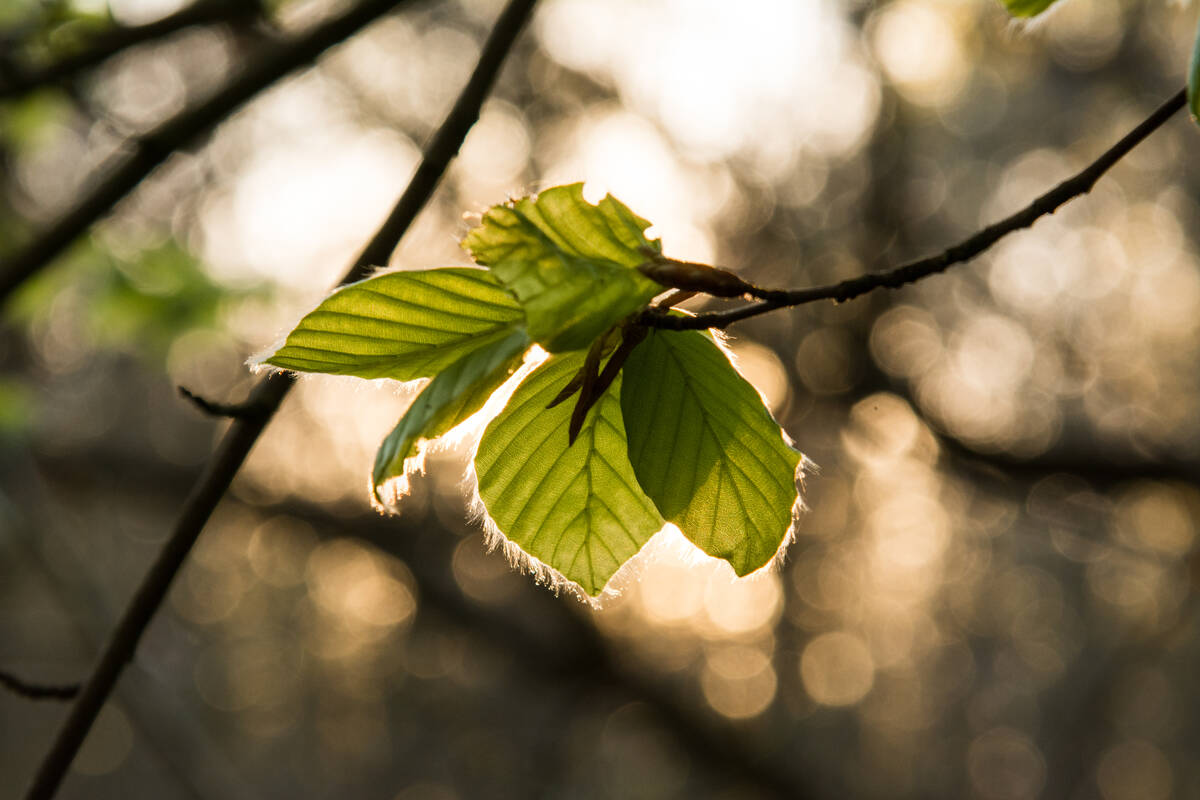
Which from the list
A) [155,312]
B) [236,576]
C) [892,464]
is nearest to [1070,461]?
[892,464]

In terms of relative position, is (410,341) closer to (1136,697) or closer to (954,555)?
(954,555)

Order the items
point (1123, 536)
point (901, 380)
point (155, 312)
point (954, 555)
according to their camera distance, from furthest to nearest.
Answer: point (954, 555)
point (1123, 536)
point (901, 380)
point (155, 312)

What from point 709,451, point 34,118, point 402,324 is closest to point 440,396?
point 402,324

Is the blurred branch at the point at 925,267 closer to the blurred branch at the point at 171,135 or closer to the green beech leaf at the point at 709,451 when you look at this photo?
the green beech leaf at the point at 709,451

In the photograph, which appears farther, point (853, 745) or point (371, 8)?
point (853, 745)

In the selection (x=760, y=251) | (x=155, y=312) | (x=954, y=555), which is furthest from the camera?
(x=954, y=555)

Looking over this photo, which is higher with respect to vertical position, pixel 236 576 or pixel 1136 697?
pixel 1136 697

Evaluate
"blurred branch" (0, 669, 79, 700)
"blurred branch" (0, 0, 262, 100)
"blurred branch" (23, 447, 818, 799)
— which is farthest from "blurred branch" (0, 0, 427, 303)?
"blurred branch" (23, 447, 818, 799)
